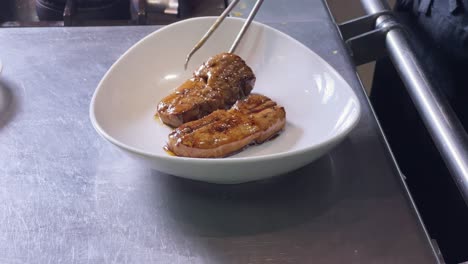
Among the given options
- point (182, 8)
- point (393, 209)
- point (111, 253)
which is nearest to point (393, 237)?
point (393, 209)

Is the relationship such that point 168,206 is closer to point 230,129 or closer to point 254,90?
point 230,129

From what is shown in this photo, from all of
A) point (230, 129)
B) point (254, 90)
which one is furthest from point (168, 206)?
point (254, 90)

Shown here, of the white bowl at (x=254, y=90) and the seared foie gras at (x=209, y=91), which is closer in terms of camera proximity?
the white bowl at (x=254, y=90)

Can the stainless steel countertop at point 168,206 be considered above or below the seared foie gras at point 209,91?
below

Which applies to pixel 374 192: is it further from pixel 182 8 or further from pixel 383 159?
pixel 182 8

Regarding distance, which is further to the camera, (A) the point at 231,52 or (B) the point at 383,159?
(A) the point at 231,52
